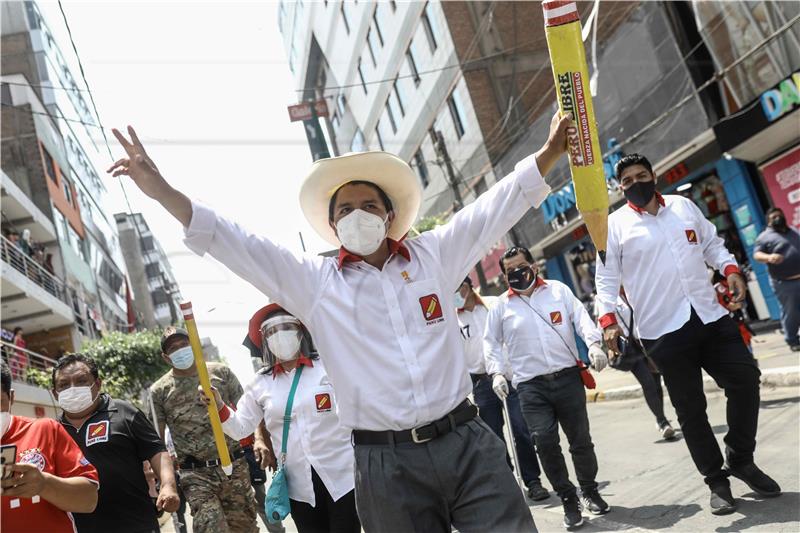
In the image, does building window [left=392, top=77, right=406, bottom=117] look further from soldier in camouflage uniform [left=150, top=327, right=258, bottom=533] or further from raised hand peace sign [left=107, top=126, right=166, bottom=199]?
raised hand peace sign [left=107, top=126, right=166, bottom=199]

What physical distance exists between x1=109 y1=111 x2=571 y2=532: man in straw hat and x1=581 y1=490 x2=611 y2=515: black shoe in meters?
3.00

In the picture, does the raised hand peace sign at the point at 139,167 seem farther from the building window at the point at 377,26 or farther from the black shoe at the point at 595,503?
the building window at the point at 377,26

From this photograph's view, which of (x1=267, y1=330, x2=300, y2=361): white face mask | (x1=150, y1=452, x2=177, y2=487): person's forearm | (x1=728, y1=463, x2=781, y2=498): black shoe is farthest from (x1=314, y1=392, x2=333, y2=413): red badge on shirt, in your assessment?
(x1=728, y1=463, x2=781, y2=498): black shoe

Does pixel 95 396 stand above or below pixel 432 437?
above

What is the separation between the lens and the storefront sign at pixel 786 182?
44.1 feet

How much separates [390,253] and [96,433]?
2438 mm

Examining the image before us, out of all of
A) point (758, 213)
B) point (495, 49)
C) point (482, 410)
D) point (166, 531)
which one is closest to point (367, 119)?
point (495, 49)

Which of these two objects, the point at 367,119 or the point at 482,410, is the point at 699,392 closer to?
the point at 482,410

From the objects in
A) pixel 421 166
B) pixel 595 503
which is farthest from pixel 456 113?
pixel 595 503

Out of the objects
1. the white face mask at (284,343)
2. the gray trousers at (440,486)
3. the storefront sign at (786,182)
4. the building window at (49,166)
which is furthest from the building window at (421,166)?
the gray trousers at (440,486)

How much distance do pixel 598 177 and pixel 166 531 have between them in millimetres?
11394

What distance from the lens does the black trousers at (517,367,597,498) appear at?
5680 mm

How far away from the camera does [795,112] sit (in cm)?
1225

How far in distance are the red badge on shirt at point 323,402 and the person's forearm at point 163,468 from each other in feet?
3.01
